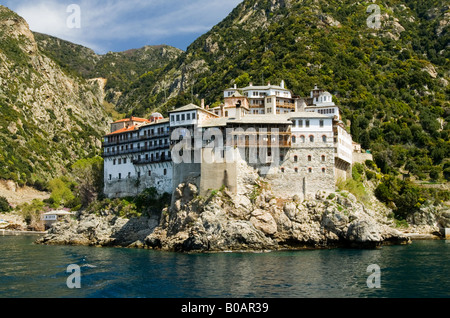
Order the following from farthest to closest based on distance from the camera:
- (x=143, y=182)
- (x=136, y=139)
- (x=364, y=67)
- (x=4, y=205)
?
(x=364, y=67), (x=4, y=205), (x=136, y=139), (x=143, y=182)

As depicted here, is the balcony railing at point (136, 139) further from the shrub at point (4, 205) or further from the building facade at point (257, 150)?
the shrub at point (4, 205)

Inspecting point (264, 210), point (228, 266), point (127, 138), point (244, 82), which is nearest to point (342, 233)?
point (264, 210)

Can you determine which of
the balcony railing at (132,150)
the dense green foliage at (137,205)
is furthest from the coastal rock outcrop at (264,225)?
the balcony railing at (132,150)

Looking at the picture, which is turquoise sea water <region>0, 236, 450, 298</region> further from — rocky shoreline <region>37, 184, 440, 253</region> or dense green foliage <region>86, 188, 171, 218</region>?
dense green foliage <region>86, 188, 171, 218</region>

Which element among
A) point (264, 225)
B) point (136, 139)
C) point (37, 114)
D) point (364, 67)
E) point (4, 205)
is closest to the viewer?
point (264, 225)

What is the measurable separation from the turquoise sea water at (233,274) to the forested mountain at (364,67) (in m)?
40.2

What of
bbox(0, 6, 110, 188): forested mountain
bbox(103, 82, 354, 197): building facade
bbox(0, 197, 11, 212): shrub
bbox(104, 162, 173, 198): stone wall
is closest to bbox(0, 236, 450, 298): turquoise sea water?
bbox(103, 82, 354, 197): building facade

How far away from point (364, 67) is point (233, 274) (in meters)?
85.5

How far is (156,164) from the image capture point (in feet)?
232

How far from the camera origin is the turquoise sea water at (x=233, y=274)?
32438 mm

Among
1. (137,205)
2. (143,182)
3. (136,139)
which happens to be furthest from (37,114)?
(137,205)

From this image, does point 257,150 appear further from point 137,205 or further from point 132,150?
point 132,150

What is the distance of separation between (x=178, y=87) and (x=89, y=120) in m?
36.8

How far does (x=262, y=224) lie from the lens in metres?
55.6
